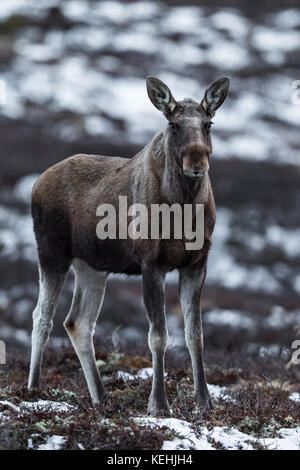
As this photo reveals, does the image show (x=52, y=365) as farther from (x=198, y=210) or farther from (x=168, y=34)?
(x=168, y=34)

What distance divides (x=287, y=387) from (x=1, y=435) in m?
4.22

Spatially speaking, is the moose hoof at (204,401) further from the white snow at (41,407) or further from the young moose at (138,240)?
the white snow at (41,407)

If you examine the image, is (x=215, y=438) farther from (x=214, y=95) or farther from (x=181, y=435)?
(x=214, y=95)

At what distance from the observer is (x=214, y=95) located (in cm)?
742

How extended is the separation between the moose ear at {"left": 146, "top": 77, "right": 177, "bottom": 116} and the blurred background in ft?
14.3

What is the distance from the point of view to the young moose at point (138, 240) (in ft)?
23.5

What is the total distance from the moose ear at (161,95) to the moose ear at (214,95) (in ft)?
1.03

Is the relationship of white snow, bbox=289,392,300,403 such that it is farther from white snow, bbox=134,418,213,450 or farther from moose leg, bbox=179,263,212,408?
white snow, bbox=134,418,213,450

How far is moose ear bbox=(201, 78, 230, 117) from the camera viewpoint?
738 centimetres

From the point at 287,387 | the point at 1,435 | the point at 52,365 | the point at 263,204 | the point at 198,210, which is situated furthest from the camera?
the point at 263,204

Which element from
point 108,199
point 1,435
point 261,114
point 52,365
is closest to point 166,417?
point 1,435

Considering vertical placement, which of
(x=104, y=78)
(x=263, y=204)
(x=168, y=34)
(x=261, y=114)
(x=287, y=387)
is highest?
(x=168, y=34)

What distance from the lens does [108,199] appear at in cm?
811

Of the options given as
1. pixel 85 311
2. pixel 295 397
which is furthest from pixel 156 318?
pixel 295 397
